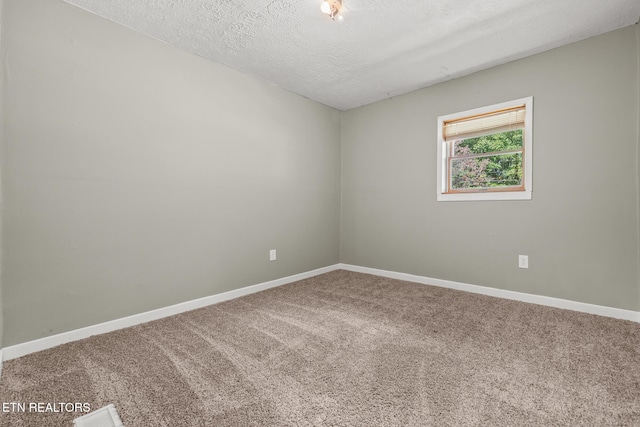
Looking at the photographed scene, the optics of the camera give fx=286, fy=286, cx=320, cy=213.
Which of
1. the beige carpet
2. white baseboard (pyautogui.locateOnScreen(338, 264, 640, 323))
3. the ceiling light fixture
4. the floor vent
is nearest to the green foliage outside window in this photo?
white baseboard (pyautogui.locateOnScreen(338, 264, 640, 323))

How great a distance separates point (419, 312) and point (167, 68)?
119 inches

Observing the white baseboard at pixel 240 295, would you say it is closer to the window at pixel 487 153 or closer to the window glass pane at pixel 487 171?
the window at pixel 487 153

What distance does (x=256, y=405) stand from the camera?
132 cm

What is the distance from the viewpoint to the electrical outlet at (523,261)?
108 inches

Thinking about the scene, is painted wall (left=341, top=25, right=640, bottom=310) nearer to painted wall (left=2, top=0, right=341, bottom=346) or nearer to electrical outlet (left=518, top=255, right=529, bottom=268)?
electrical outlet (left=518, top=255, right=529, bottom=268)

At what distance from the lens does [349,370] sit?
160 centimetres

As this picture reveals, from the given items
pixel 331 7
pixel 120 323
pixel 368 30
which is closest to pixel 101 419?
pixel 120 323

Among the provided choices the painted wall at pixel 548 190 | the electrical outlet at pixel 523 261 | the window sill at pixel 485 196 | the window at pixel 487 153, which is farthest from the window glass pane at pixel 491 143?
the electrical outlet at pixel 523 261

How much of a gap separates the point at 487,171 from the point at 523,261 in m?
0.98

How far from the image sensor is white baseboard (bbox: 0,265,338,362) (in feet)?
5.84

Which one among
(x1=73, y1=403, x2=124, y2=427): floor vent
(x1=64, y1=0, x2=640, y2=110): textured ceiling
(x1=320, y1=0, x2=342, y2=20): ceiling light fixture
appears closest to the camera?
(x1=73, y1=403, x2=124, y2=427): floor vent

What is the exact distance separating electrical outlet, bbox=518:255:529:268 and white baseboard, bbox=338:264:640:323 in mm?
268

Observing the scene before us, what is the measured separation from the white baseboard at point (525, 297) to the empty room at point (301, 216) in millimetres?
16

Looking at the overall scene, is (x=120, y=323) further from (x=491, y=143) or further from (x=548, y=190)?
(x=491, y=143)
